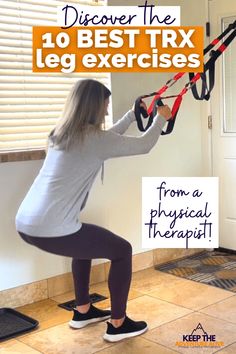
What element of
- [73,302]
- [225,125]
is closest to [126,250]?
[73,302]

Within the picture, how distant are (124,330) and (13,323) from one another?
0.64 metres

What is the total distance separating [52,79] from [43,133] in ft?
1.11

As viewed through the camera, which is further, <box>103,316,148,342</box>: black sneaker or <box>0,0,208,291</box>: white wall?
<box>0,0,208,291</box>: white wall

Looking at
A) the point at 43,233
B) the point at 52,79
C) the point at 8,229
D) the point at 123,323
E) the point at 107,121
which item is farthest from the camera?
the point at 107,121

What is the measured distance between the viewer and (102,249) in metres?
2.43

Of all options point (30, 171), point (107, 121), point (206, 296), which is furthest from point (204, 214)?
point (30, 171)

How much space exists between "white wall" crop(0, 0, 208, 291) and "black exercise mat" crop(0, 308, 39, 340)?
155 millimetres

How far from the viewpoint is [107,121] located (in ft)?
11.4

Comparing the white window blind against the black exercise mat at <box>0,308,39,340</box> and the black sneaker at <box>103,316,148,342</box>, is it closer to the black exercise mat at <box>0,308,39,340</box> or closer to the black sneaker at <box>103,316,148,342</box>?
the black exercise mat at <box>0,308,39,340</box>

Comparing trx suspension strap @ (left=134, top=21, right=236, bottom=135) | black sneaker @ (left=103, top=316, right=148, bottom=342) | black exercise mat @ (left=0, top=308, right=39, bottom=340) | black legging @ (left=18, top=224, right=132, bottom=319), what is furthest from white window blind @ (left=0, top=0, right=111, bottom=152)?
black sneaker @ (left=103, top=316, right=148, bottom=342)

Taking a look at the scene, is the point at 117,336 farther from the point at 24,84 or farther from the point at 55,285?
the point at 24,84

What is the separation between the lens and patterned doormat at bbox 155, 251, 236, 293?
340cm

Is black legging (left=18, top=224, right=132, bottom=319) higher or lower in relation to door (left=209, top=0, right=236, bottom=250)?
lower

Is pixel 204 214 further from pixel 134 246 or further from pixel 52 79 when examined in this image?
pixel 52 79
